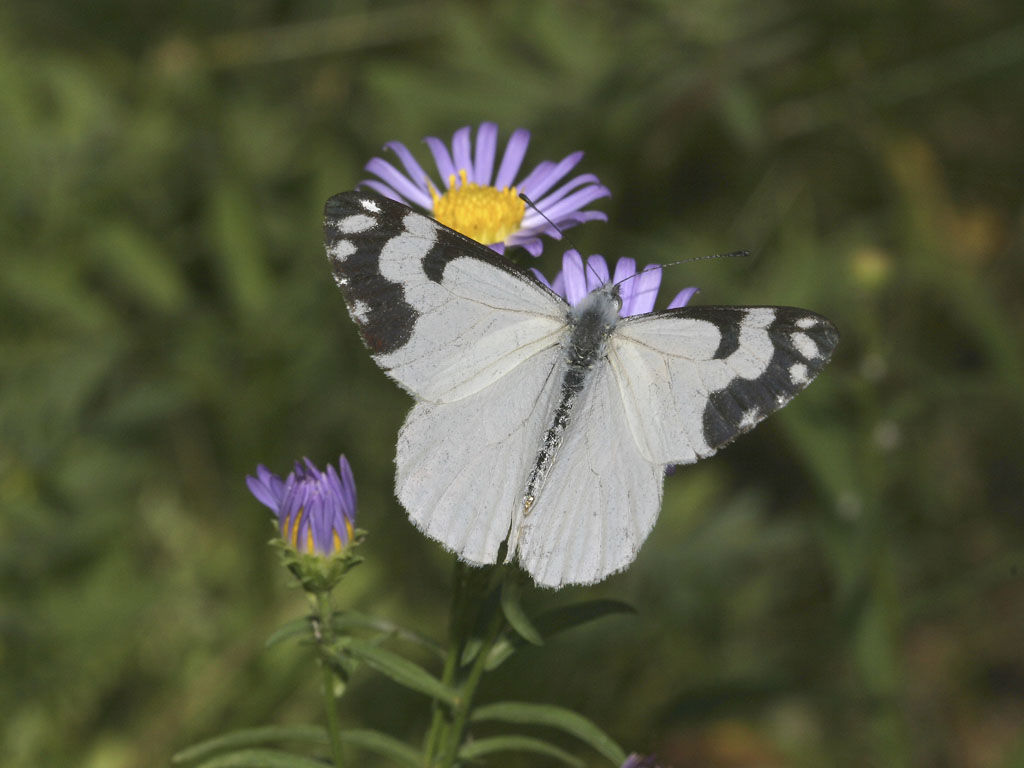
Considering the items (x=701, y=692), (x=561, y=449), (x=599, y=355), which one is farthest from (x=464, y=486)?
(x=701, y=692)

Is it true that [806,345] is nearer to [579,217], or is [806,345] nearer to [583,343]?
[583,343]

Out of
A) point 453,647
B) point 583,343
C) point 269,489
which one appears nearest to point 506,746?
point 453,647

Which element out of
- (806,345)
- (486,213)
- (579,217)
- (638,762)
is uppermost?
(486,213)

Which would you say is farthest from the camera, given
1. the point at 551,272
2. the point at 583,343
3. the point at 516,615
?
the point at 551,272

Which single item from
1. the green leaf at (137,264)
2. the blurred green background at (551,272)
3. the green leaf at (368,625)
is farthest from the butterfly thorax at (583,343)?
the green leaf at (137,264)

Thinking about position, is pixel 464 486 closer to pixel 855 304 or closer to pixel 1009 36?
pixel 855 304
